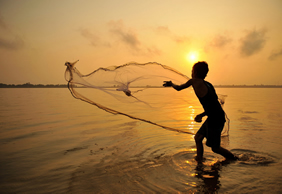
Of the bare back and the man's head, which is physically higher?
the man's head

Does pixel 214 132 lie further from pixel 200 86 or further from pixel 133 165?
pixel 133 165

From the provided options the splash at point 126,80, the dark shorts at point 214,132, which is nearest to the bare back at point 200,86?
the dark shorts at point 214,132

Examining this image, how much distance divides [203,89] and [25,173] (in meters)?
4.25

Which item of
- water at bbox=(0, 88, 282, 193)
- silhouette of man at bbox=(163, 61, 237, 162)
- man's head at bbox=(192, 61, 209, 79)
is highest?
man's head at bbox=(192, 61, 209, 79)

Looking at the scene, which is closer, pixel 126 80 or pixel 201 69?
pixel 201 69

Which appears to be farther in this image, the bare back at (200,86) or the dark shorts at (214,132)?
the dark shorts at (214,132)

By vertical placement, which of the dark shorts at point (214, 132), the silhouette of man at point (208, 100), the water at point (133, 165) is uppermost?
the silhouette of man at point (208, 100)

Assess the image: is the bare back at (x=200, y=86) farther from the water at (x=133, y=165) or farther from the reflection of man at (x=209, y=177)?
the reflection of man at (x=209, y=177)

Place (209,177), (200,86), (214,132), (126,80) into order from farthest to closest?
(126,80) → (214,132) → (200,86) → (209,177)

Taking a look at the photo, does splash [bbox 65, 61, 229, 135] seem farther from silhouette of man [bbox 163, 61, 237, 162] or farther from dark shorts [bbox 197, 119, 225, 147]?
dark shorts [bbox 197, 119, 225, 147]

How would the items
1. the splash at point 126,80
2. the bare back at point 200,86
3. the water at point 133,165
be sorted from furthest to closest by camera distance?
the splash at point 126,80 < the bare back at point 200,86 < the water at point 133,165

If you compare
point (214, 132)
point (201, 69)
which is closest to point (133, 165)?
point (214, 132)

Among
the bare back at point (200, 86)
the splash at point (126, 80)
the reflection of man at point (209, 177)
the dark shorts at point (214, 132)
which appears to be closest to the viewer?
the reflection of man at point (209, 177)

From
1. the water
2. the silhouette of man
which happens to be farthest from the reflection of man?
the silhouette of man
